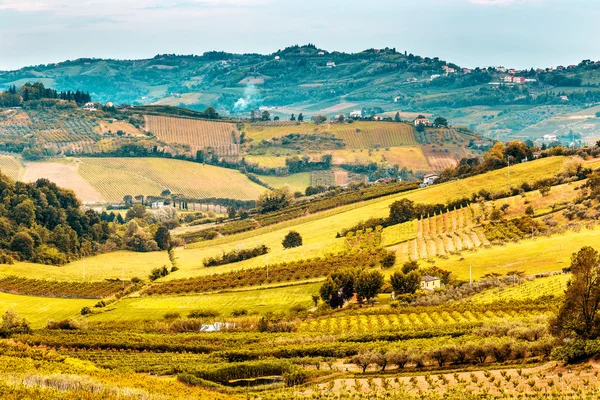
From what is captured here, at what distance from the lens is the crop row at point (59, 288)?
9019cm

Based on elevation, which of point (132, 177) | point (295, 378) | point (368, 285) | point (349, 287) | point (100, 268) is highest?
point (132, 177)

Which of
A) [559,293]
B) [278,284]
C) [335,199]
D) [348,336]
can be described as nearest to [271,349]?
[348,336]

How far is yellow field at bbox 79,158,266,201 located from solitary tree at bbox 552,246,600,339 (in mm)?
134208

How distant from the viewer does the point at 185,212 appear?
163250 millimetres

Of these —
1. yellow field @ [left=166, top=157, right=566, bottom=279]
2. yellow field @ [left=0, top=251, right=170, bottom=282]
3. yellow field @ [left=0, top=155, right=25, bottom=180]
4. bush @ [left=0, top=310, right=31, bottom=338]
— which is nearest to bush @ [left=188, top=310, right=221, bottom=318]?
bush @ [left=0, top=310, right=31, bottom=338]

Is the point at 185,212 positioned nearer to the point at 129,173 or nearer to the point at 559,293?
the point at 129,173

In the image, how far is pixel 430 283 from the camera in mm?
75250

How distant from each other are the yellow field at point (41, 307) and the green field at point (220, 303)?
3.45 m

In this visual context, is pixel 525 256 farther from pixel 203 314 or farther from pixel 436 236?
pixel 203 314

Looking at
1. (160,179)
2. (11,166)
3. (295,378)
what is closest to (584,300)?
(295,378)

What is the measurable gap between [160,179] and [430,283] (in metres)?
118

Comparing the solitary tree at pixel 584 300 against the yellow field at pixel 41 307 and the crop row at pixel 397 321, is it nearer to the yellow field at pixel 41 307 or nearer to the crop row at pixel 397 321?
the crop row at pixel 397 321

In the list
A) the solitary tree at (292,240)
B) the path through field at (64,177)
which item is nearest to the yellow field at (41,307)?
the solitary tree at (292,240)

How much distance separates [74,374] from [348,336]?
1874 centimetres
